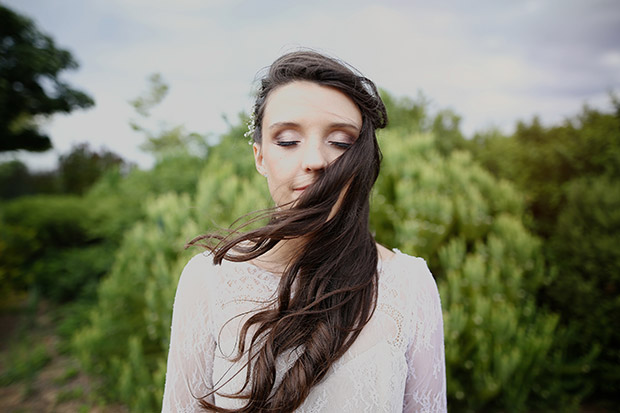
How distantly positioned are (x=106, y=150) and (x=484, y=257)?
48.3 ft

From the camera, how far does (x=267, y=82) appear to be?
148 cm

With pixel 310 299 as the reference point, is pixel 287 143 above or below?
above

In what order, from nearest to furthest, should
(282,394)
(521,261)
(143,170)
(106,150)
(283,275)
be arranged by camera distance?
(282,394) → (283,275) → (521,261) → (143,170) → (106,150)

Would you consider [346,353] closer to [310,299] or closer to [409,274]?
[310,299]

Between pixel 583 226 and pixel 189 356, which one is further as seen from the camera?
pixel 583 226

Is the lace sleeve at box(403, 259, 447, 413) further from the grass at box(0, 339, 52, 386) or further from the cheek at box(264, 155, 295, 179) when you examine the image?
the grass at box(0, 339, 52, 386)

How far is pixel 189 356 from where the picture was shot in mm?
1291

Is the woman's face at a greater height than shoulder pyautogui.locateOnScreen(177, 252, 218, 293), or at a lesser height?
greater

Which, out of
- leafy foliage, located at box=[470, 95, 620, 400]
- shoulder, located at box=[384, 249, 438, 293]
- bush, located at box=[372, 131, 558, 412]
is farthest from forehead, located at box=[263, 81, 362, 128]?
leafy foliage, located at box=[470, 95, 620, 400]

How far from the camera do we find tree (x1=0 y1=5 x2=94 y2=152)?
651 centimetres

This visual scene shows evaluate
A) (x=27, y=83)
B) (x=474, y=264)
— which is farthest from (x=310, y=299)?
(x=27, y=83)

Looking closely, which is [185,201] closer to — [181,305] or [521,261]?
[181,305]

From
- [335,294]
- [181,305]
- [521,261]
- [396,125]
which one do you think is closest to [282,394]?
[335,294]

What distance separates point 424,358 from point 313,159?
839 mm
